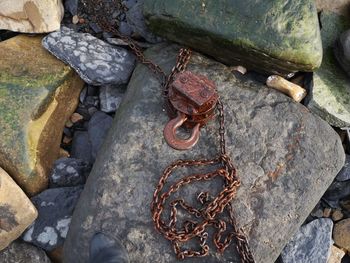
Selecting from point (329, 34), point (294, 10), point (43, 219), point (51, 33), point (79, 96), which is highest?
point (294, 10)

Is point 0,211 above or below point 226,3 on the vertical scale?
below

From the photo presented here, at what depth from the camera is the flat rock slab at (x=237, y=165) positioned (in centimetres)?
289

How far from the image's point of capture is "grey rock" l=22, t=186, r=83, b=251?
10.3 feet

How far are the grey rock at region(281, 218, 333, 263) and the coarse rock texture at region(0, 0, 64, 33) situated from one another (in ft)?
6.87

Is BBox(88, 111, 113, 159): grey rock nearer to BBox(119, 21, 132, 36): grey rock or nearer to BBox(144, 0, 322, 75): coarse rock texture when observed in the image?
BBox(119, 21, 132, 36): grey rock

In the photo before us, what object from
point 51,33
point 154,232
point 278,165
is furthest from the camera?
point 51,33

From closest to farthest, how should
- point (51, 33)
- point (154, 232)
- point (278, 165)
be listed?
point (154, 232) < point (278, 165) < point (51, 33)

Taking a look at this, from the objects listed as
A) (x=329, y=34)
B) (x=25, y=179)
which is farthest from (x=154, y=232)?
(x=329, y=34)

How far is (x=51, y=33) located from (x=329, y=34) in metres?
1.91

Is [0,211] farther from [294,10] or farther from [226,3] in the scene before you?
[294,10]

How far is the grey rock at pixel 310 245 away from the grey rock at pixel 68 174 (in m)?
1.36

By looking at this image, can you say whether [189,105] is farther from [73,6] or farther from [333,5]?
[333,5]

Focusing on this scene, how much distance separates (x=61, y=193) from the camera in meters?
3.23

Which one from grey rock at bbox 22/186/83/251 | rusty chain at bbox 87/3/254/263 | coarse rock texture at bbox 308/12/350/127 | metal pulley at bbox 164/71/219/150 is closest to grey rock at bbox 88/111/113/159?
grey rock at bbox 22/186/83/251
